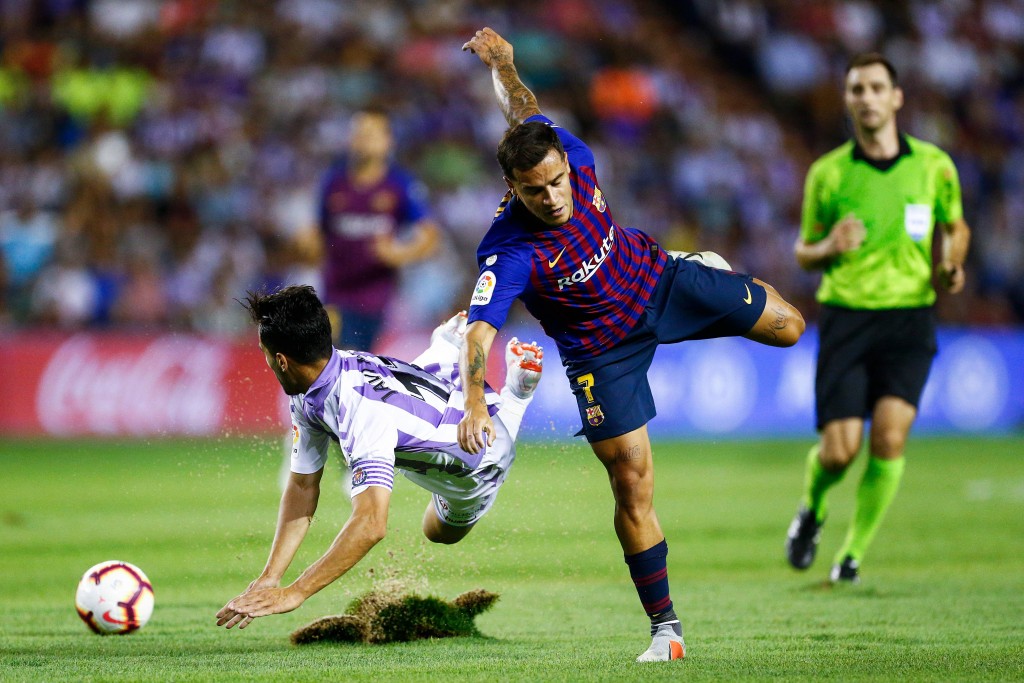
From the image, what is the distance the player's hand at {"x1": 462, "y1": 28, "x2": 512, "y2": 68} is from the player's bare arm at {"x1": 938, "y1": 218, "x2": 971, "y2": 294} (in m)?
2.83

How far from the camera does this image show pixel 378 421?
5.25 metres

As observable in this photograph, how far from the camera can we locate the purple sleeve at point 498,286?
208 inches

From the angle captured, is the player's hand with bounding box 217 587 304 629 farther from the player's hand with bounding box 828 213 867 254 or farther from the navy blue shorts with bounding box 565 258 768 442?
the player's hand with bounding box 828 213 867 254

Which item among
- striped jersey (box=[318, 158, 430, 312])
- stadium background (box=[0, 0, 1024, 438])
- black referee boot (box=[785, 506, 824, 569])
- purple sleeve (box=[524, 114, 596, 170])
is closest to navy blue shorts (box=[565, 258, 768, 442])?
purple sleeve (box=[524, 114, 596, 170])

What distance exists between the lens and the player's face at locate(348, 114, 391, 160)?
9.75m

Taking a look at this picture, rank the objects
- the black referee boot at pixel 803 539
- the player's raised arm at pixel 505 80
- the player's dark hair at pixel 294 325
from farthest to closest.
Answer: the black referee boot at pixel 803 539 → the player's raised arm at pixel 505 80 → the player's dark hair at pixel 294 325

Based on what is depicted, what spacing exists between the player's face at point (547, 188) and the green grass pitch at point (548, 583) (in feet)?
4.93

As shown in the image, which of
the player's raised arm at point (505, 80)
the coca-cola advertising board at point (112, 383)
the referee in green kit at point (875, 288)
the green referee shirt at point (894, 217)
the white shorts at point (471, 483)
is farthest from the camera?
the coca-cola advertising board at point (112, 383)

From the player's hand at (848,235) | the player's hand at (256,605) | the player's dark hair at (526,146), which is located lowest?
the player's hand at (256,605)

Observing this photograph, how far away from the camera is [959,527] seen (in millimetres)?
10078

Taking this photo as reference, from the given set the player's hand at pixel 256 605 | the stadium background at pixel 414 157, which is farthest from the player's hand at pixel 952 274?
the stadium background at pixel 414 157

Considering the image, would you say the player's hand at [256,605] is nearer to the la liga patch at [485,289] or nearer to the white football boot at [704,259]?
the la liga patch at [485,289]

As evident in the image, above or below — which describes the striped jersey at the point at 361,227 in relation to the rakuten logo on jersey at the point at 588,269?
above

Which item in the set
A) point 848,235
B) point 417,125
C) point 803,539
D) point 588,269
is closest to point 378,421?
point 588,269
